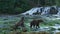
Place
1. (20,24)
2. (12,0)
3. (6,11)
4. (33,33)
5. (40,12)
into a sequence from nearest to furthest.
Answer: (33,33)
(20,24)
(40,12)
(6,11)
(12,0)

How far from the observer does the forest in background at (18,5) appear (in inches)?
1665

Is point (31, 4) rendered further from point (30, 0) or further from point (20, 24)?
point (20, 24)

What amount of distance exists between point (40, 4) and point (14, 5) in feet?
21.2

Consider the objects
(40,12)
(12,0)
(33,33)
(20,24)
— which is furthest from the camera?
(12,0)

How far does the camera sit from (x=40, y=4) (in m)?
48.3

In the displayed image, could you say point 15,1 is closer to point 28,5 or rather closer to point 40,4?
point 28,5

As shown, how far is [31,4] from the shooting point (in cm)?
4712

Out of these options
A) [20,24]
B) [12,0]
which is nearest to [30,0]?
[12,0]

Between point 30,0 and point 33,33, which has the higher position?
point 30,0

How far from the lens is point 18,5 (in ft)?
149

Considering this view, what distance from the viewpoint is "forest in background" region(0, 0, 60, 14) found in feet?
139

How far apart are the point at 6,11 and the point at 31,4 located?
7038 millimetres

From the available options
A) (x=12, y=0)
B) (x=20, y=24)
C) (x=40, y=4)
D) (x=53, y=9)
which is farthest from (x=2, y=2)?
(x=20, y=24)

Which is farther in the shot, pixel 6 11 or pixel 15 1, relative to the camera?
pixel 15 1
